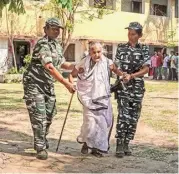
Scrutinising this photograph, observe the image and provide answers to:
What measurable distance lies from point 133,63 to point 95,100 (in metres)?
0.67

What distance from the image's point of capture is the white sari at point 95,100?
576 centimetres

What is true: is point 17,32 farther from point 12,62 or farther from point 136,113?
point 136,113

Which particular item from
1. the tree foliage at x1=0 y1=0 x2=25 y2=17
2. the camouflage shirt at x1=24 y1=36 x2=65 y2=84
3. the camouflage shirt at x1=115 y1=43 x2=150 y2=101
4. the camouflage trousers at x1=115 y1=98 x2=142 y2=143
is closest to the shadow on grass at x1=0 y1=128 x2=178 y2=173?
the camouflage trousers at x1=115 y1=98 x2=142 y2=143

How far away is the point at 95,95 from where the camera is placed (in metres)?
5.76

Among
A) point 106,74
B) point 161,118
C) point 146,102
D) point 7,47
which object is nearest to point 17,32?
point 7,47

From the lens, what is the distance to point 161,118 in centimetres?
976

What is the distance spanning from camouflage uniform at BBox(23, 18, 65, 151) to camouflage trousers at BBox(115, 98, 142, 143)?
2.94ft

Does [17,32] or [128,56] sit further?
[17,32]

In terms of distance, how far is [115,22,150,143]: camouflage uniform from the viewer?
19.2 feet

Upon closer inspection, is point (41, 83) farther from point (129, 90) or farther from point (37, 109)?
point (129, 90)

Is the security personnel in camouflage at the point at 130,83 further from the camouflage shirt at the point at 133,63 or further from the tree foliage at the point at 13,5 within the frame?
the tree foliage at the point at 13,5

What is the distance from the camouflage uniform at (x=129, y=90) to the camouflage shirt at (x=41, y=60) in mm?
806

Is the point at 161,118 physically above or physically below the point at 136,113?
below

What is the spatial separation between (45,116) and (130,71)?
1.21 metres
